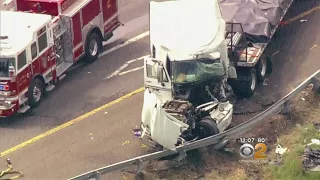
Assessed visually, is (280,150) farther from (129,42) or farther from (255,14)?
(129,42)

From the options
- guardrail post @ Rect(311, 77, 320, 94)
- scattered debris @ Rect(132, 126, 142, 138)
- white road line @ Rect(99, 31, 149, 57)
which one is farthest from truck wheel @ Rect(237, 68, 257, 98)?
white road line @ Rect(99, 31, 149, 57)

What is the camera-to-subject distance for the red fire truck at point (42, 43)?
27281 millimetres

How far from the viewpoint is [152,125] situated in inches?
957

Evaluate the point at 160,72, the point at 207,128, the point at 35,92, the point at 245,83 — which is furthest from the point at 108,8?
the point at 207,128

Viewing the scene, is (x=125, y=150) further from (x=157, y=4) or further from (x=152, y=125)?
(x=157, y=4)

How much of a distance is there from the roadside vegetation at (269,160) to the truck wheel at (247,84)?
1.52 meters

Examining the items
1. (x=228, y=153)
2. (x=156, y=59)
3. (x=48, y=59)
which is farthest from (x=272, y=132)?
A: (x=48, y=59)

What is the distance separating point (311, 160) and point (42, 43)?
29.9 ft

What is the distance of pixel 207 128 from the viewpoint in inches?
992

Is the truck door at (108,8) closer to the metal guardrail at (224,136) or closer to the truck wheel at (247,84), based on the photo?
the truck wheel at (247,84)

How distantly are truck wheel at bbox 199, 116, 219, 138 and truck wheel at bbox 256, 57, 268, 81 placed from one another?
4.21m

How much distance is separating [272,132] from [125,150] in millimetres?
4158
